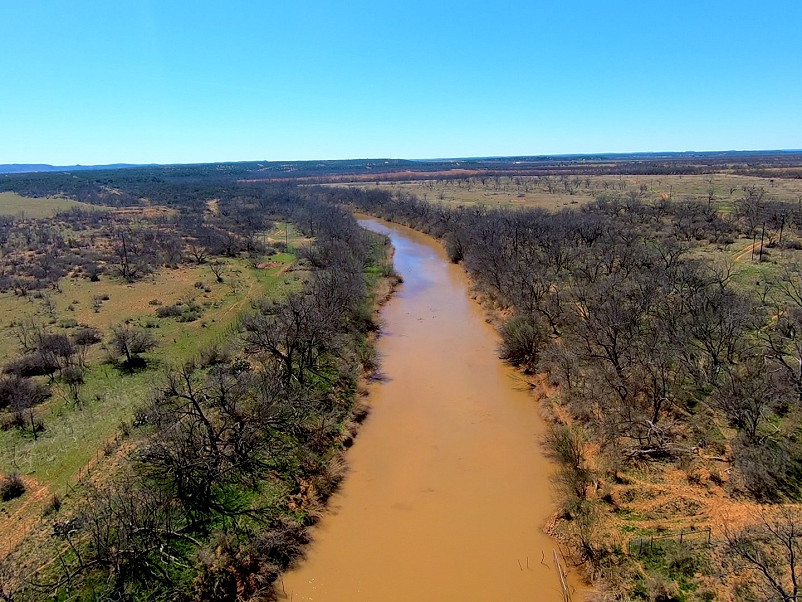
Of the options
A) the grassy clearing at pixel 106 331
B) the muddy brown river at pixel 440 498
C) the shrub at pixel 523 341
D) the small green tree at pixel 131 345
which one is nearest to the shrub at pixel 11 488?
the grassy clearing at pixel 106 331

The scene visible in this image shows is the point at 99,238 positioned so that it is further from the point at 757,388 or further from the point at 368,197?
the point at 757,388

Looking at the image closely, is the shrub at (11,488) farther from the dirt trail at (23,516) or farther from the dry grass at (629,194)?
the dry grass at (629,194)

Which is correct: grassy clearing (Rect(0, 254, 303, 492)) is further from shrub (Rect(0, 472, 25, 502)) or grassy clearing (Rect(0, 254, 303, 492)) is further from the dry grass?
the dry grass

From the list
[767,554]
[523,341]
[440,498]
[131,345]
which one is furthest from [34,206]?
[767,554]

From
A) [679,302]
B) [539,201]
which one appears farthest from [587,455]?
[539,201]

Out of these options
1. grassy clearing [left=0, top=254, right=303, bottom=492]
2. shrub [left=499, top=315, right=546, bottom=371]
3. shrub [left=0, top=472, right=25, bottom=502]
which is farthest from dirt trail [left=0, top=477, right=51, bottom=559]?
shrub [left=499, top=315, right=546, bottom=371]

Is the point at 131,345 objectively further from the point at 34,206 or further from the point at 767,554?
the point at 34,206
